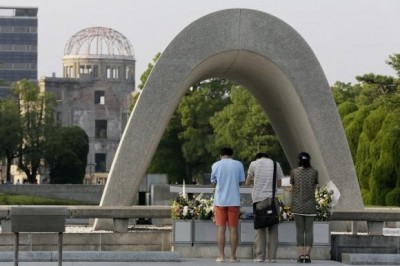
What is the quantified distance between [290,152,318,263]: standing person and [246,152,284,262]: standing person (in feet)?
0.94

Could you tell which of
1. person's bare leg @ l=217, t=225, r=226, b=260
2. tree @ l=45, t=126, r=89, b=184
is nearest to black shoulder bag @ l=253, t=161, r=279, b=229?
person's bare leg @ l=217, t=225, r=226, b=260

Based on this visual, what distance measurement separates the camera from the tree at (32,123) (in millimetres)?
81250

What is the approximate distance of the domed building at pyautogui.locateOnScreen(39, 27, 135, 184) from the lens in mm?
122125

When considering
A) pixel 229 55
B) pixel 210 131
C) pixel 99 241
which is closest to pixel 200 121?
pixel 210 131

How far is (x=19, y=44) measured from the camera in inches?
6516

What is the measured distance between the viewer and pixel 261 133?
63938mm

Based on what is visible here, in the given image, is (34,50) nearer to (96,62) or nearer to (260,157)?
(96,62)

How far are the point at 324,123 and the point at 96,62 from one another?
354 ft

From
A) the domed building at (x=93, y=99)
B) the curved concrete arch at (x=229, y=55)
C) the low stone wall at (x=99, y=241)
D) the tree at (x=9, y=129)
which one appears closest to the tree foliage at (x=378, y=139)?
the curved concrete arch at (x=229, y=55)

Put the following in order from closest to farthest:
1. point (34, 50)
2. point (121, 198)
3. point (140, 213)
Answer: point (140, 213) < point (121, 198) < point (34, 50)

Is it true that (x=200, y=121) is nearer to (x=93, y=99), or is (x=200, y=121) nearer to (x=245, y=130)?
(x=245, y=130)

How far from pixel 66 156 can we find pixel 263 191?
2539 inches

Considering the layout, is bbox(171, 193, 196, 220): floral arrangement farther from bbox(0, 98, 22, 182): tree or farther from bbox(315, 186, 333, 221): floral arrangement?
bbox(0, 98, 22, 182): tree

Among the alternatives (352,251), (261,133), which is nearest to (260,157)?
(352,251)
